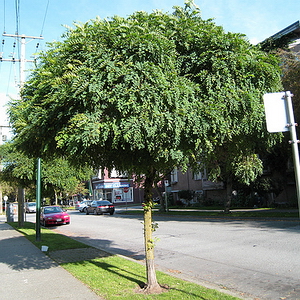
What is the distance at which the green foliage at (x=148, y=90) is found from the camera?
477 cm

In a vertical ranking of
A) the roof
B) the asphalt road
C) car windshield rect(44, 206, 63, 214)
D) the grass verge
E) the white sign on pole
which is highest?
the roof

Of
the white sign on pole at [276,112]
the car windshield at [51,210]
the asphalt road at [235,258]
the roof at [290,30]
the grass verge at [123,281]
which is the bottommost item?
the asphalt road at [235,258]

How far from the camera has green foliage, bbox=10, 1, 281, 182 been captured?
188 inches

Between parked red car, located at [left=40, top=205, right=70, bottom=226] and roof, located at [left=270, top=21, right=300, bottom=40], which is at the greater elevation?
roof, located at [left=270, top=21, right=300, bottom=40]

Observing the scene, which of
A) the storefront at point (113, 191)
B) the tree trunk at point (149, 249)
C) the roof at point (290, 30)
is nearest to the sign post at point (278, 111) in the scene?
the tree trunk at point (149, 249)

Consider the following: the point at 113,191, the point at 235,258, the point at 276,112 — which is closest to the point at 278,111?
the point at 276,112

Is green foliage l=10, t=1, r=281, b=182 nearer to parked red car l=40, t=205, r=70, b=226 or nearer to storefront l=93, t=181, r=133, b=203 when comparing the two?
parked red car l=40, t=205, r=70, b=226

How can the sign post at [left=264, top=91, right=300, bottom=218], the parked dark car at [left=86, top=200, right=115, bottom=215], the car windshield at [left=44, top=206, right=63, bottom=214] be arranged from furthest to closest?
the parked dark car at [left=86, top=200, right=115, bottom=215]
the car windshield at [left=44, top=206, right=63, bottom=214]
the sign post at [left=264, top=91, right=300, bottom=218]

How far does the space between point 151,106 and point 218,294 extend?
329cm

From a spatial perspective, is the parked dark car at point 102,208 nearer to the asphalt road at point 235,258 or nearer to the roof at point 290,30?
the asphalt road at point 235,258

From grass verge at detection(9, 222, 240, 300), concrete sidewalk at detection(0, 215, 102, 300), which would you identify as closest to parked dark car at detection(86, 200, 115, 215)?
concrete sidewalk at detection(0, 215, 102, 300)

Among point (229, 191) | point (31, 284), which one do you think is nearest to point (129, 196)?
point (229, 191)

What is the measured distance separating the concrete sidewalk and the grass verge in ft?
0.78

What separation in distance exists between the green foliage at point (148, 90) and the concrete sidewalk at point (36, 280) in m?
2.43
